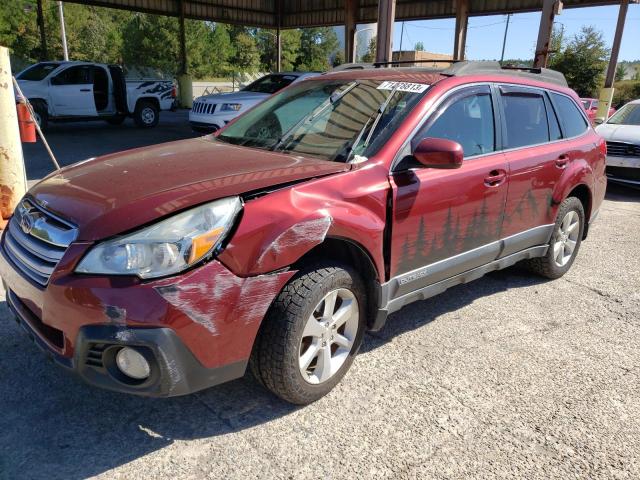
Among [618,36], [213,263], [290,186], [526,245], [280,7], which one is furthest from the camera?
[280,7]

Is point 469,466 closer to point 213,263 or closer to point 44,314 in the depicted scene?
point 213,263

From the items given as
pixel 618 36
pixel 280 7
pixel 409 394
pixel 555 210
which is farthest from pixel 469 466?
pixel 280 7

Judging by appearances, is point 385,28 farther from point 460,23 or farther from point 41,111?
point 460,23

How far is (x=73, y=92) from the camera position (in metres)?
13.5

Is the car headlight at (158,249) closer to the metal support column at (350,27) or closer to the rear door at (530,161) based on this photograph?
the rear door at (530,161)

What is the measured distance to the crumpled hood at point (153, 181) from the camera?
7.29ft

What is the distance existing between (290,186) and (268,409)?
116 cm

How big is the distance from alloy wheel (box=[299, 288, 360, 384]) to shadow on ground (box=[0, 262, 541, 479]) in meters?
0.27

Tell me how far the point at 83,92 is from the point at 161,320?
44.6 ft

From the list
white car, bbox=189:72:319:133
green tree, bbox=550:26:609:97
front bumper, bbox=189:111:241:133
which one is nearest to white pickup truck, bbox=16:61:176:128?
white car, bbox=189:72:319:133

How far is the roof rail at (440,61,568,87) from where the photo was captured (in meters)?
3.50

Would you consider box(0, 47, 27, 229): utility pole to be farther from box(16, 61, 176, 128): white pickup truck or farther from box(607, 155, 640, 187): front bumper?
box(607, 155, 640, 187): front bumper

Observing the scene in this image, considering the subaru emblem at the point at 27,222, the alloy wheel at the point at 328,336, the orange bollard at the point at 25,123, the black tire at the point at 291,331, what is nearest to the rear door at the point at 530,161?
the alloy wheel at the point at 328,336

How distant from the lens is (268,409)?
8.77 feet
